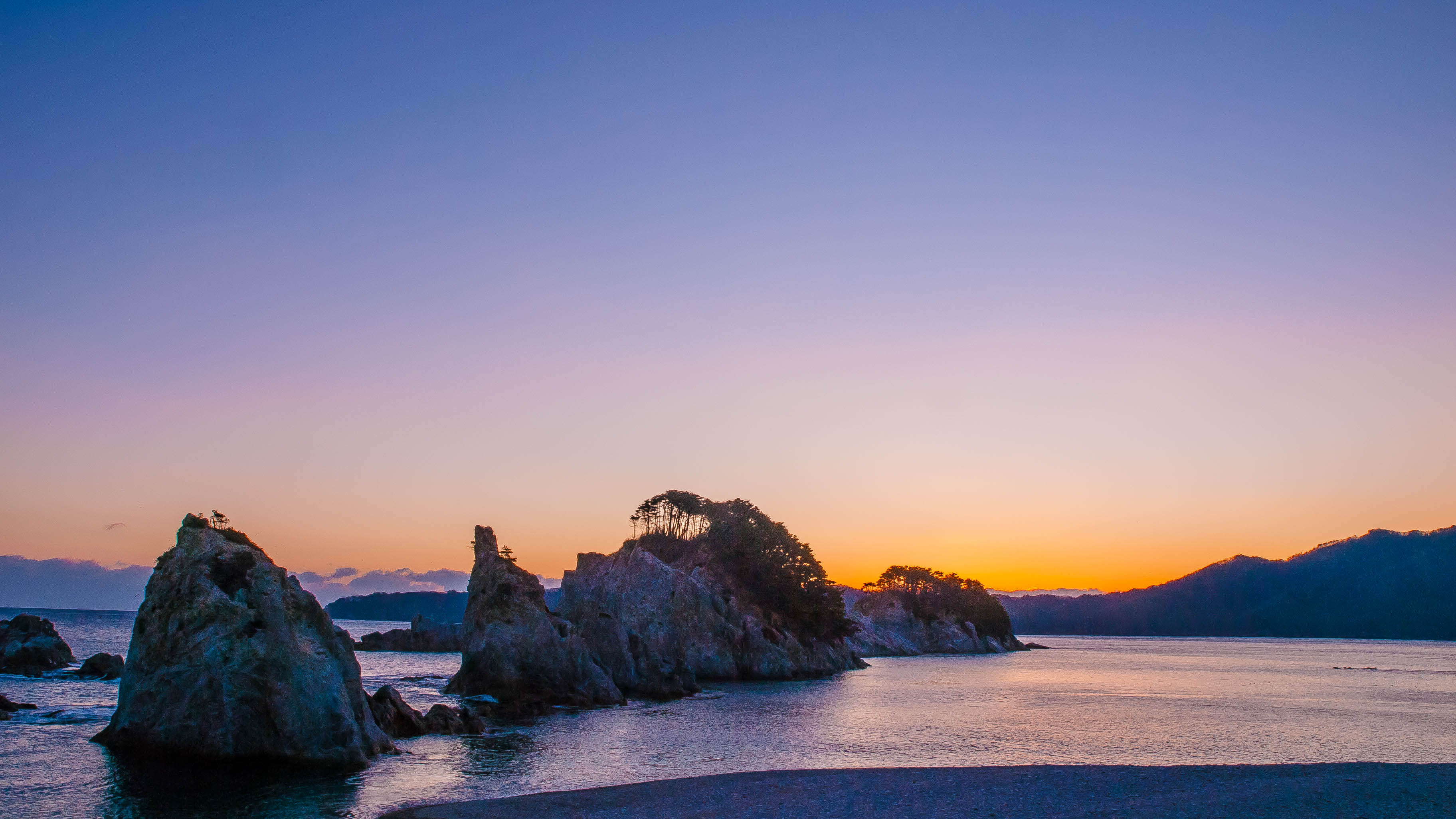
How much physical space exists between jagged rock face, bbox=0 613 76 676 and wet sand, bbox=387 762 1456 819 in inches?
2261

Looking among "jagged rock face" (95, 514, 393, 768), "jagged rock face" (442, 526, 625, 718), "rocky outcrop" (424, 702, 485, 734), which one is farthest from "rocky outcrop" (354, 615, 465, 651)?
"jagged rock face" (95, 514, 393, 768)

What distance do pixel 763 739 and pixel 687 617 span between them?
40904 mm

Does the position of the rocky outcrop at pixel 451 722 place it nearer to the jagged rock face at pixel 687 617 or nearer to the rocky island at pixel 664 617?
the rocky island at pixel 664 617

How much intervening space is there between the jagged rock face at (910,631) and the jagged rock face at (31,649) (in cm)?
10902

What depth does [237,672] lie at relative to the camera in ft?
75.6

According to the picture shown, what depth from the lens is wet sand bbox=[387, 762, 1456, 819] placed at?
712 inches

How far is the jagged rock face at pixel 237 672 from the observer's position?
74.6 ft

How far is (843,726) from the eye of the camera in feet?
121

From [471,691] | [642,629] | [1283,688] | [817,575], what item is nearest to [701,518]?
[817,575]

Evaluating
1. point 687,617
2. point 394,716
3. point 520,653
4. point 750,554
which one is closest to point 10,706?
point 394,716

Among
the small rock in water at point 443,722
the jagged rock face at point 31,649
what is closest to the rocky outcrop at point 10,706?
the small rock in water at point 443,722

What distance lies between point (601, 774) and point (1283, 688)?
209ft

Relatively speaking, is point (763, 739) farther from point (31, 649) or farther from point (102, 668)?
point (31, 649)

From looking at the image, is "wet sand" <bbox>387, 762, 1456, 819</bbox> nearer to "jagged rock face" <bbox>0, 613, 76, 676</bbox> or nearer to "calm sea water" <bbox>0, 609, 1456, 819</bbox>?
"calm sea water" <bbox>0, 609, 1456, 819</bbox>
